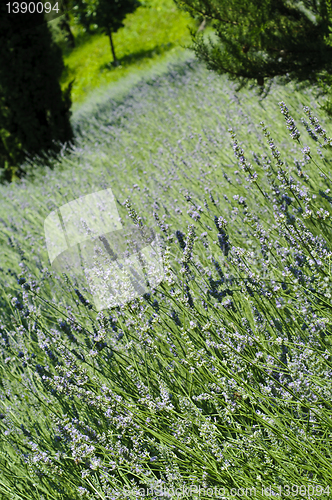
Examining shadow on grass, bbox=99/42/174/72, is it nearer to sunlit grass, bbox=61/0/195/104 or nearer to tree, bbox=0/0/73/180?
sunlit grass, bbox=61/0/195/104

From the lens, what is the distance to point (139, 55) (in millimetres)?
17969

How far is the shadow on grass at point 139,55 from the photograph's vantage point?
16750 mm

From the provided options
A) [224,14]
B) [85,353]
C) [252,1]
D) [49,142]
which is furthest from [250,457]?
[49,142]

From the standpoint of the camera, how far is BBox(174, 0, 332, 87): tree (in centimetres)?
345

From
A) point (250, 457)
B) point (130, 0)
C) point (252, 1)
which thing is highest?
point (130, 0)

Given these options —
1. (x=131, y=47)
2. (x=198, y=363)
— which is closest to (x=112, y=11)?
(x=131, y=47)

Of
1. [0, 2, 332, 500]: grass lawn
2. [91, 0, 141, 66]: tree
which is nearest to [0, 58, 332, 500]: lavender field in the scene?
[0, 2, 332, 500]: grass lawn

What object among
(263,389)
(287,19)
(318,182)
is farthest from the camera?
(287,19)

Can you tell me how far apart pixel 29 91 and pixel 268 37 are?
578 centimetres

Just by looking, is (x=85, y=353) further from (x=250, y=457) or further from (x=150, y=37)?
(x=150, y=37)

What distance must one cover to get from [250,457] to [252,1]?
11.3 feet

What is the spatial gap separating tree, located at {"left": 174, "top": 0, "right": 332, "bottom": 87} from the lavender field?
0.55 metres

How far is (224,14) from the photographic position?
3.69m

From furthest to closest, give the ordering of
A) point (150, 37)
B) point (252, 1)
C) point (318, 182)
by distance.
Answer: point (150, 37) < point (252, 1) < point (318, 182)
